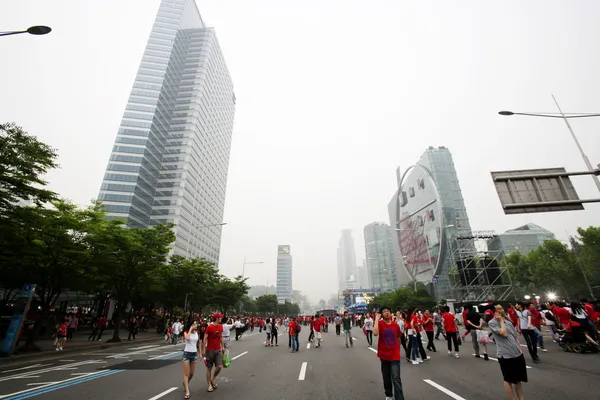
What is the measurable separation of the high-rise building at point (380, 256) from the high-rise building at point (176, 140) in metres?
74.9

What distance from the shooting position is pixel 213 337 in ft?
26.2

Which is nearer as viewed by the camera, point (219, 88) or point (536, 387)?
point (536, 387)

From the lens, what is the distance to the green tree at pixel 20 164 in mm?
12289

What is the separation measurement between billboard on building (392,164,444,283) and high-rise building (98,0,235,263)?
54.6 m

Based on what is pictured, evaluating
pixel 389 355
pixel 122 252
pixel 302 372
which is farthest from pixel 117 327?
pixel 389 355

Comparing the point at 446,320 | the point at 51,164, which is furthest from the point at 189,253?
the point at 446,320

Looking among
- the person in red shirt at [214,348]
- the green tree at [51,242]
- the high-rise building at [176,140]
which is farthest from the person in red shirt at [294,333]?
the high-rise building at [176,140]

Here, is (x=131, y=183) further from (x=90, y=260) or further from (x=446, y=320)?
(x=446, y=320)

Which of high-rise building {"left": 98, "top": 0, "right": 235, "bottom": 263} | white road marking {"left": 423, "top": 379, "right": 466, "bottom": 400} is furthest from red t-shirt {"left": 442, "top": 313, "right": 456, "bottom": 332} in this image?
high-rise building {"left": 98, "top": 0, "right": 235, "bottom": 263}

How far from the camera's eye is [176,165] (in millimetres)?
87938

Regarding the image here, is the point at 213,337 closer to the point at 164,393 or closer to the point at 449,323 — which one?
the point at 164,393

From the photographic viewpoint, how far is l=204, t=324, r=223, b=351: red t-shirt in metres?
7.86

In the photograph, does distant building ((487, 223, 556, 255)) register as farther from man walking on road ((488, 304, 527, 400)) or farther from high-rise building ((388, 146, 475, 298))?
man walking on road ((488, 304, 527, 400))

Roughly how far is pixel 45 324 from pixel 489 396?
34.9 meters
